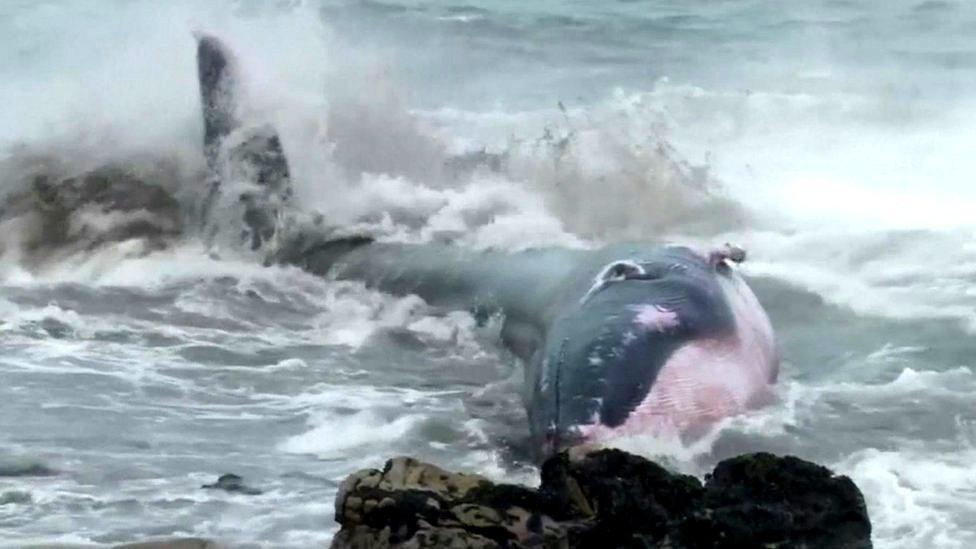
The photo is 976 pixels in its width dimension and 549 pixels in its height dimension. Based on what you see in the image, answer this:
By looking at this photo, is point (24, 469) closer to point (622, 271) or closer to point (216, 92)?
point (622, 271)

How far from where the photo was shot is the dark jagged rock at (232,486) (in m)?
8.09

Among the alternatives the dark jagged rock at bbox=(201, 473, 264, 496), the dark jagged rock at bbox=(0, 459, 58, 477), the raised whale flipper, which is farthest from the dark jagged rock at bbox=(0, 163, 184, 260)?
the dark jagged rock at bbox=(201, 473, 264, 496)

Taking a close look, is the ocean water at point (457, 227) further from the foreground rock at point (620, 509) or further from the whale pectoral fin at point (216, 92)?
the foreground rock at point (620, 509)

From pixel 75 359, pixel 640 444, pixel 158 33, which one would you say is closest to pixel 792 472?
pixel 640 444

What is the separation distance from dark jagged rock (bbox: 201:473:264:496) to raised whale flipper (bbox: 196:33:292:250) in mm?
6096

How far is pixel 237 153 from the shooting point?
15.1 meters

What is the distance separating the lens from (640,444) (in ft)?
25.8

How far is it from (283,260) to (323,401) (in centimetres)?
428

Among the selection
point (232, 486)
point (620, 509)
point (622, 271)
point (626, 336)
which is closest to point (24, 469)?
point (232, 486)

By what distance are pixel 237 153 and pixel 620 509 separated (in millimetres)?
9918

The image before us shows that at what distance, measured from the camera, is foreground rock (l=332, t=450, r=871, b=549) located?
5.70 m

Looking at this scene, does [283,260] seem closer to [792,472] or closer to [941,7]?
[792,472]

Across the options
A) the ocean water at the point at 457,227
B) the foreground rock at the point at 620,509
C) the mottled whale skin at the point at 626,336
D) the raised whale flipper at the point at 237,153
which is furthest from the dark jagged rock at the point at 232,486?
the raised whale flipper at the point at 237,153

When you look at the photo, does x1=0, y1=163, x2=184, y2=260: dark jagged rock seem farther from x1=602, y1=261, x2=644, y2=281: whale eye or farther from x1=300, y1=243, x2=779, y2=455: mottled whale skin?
x1=602, y1=261, x2=644, y2=281: whale eye
